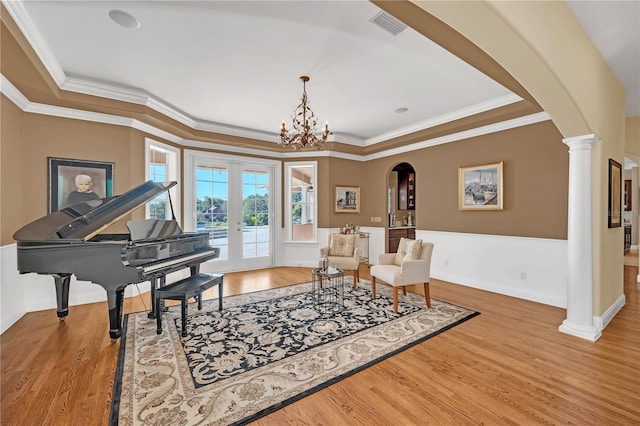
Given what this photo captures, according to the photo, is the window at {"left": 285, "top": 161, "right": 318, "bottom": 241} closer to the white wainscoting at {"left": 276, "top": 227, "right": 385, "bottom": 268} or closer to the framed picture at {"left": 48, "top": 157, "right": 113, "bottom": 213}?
the white wainscoting at {"left": 276, "top": 227, "right": 385, "bottom": 268}

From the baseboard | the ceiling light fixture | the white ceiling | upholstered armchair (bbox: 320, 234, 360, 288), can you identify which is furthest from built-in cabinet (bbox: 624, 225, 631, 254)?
the ceiling light fixture

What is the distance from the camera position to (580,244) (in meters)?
2.95

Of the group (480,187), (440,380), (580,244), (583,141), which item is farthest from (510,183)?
(440,380)

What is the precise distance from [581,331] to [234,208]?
5.61 metres

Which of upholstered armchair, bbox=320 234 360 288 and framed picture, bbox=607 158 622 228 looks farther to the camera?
upholstered armchair, bbox=320 234 360 288

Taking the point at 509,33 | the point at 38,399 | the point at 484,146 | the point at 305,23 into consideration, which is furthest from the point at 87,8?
the point at 484,146

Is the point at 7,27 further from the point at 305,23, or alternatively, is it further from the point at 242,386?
the point at 242,386

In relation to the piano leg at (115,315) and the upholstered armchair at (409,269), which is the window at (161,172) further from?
the upholstered armchair at (409,269)

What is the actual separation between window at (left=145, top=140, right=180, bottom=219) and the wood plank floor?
1.96m

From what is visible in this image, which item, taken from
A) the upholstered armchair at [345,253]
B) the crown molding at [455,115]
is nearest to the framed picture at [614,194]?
the crown molding at [455,115]

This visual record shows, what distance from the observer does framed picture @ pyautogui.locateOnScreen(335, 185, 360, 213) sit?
21.7 ft

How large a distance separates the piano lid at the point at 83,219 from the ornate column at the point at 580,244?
15.1 ft

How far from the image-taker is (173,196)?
5.05 meters

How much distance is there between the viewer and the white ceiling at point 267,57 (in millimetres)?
2295
